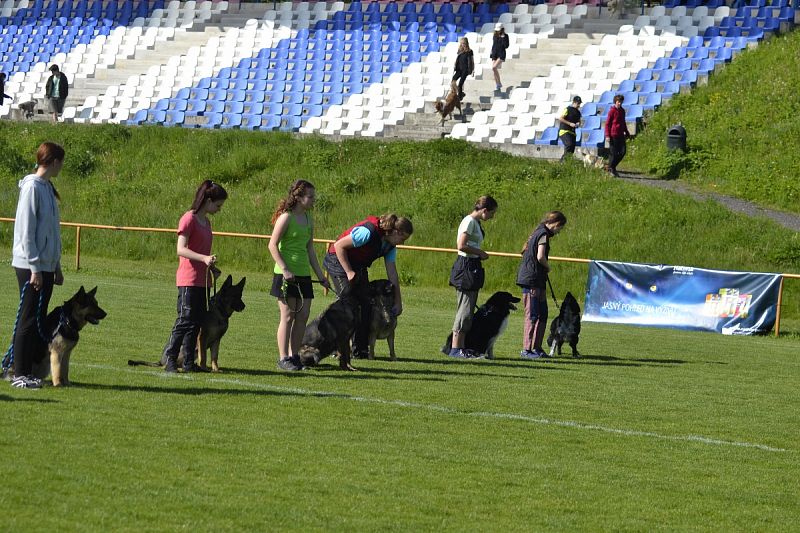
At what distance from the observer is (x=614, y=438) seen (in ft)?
33.0

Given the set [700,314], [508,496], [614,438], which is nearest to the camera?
[508,496]

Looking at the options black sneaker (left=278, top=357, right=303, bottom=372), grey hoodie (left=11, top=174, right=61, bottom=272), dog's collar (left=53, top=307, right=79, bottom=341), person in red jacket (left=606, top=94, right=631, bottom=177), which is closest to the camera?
grey hoodie (left=11, top=174, right=61, bottom=272)

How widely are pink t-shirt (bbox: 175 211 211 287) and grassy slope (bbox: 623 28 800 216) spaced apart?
2033 cm

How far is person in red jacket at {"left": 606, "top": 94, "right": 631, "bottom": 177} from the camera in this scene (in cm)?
3081

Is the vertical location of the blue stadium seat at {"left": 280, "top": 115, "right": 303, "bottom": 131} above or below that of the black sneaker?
above

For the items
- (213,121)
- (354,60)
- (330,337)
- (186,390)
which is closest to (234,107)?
(213,121)

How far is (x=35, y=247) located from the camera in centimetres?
970

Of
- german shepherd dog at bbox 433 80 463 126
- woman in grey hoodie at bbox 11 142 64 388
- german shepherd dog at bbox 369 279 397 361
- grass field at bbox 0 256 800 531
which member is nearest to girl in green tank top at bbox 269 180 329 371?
grass field at bbox 0 256 800 531

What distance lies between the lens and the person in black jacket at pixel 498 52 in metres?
37.2

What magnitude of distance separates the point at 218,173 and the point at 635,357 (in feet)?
67.7

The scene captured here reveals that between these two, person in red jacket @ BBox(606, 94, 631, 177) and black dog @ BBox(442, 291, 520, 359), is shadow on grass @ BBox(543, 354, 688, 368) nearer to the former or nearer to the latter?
black dog @ BBox(442, 291, 520, 359)

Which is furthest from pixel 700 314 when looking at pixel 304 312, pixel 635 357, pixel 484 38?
pixel 484 38

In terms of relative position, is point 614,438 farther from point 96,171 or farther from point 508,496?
point 96,171

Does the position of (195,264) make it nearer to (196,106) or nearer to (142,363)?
(142,363)
